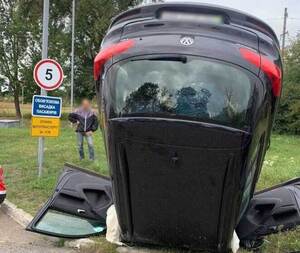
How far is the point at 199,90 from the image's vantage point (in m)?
4.05

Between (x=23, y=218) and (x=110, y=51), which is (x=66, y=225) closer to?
(x=23, y=218)

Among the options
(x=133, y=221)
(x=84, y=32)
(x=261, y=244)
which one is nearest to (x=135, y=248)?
(x=133, y=221)

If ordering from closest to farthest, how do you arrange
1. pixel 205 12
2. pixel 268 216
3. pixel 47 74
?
pixel 205 12, pixel 268 216, pixel 47 74

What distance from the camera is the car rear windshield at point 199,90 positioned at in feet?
13.2

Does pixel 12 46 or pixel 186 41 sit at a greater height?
pixel 12 46

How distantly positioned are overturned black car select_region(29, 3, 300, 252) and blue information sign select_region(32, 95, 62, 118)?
6165 mm

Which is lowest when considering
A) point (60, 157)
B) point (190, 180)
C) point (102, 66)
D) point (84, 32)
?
point (60, 157)

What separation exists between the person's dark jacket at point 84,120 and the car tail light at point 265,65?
1034 cm

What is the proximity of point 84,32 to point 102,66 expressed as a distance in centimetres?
4319

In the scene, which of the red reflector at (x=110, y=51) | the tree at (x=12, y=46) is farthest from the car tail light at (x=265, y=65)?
the tree at (x=12, y=46)

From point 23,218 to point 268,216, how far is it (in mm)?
3627

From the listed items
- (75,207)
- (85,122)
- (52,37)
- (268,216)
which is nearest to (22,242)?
(75,207)

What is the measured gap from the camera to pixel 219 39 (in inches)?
162

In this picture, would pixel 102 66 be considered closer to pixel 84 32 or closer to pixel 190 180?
pixel 190 180
